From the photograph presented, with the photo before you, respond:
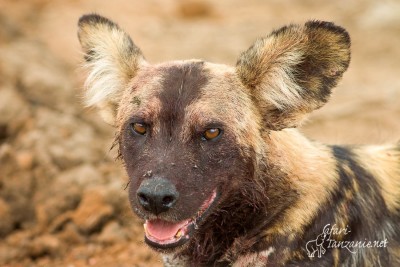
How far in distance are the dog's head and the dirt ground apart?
1120mm

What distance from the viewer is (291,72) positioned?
14.2ft

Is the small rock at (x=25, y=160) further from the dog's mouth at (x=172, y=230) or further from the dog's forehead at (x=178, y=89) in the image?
the dog's mouth at (x=172, y=230)

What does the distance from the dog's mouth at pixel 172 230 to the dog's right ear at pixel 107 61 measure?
3.23 feet

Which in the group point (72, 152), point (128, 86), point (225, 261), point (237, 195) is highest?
point (128, 86)

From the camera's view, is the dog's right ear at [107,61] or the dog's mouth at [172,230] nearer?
the dog's mouth at [172,230]

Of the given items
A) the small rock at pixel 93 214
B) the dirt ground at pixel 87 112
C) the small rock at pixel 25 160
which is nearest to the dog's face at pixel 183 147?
the dirt ground at pixel 87 112

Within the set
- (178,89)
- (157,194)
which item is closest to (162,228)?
(157,194)

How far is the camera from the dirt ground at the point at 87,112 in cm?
630

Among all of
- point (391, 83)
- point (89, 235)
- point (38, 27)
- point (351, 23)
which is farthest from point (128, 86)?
point (351, 23)

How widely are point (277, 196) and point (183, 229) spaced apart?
1.94 ft

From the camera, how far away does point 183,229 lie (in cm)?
407

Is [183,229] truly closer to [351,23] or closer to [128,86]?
[128,86]

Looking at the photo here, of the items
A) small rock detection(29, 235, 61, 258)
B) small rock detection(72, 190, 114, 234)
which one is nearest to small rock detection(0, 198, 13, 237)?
small rock detection(29, 235, 61, 258)

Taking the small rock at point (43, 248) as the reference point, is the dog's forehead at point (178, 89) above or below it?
above
